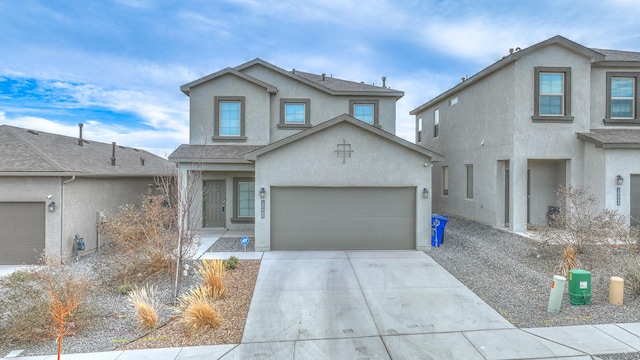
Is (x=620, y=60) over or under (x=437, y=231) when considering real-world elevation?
over

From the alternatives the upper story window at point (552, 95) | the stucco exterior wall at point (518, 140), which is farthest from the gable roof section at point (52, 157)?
the upper story window at point (552, 95)

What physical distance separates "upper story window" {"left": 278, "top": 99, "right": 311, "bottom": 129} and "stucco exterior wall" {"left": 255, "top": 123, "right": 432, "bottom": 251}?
4.87 metres

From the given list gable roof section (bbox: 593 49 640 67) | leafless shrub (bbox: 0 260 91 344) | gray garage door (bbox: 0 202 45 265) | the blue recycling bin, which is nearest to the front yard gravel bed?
the blue recycling bin

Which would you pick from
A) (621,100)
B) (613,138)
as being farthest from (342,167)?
(621,100)

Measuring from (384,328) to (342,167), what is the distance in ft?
18.9

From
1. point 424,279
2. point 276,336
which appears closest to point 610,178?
point 424,279

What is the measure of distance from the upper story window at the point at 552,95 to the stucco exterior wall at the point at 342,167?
564 centimetres

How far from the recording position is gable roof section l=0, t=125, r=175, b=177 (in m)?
9.46

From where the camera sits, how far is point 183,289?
7.20m

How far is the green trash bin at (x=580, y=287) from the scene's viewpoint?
605 cm

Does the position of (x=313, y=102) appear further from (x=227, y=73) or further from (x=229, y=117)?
(x=227, y=73)

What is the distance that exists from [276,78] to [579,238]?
509 inches

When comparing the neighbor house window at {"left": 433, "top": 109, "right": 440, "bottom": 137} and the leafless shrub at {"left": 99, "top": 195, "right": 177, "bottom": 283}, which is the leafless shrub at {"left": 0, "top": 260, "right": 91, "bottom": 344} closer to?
the leafless shrub at {"left": 99, "top": 195, "right": 177, "bottom": 283}

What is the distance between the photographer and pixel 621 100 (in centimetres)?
1285
